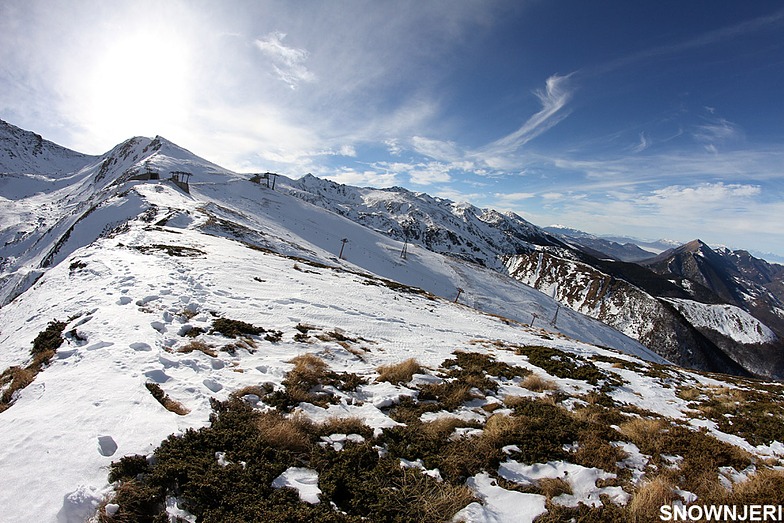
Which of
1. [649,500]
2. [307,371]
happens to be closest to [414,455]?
[649,500]

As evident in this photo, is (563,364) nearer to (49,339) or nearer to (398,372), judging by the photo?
(398,372)

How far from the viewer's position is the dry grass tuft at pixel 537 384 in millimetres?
11555

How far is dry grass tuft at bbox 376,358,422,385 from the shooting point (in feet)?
33.8

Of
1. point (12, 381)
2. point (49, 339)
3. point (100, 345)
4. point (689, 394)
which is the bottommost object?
point (12, 381)

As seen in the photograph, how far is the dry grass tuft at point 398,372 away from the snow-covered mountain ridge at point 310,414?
143mm

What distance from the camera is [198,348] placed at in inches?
396

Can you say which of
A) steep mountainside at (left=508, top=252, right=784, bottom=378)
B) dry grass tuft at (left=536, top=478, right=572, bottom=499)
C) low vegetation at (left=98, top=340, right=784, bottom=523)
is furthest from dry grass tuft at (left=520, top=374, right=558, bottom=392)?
steep mountainside at (left=508, top=252, right=784, bottom=378)

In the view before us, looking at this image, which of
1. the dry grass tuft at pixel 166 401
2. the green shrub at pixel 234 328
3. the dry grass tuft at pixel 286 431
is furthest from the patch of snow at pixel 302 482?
the green shrub at pixel 234 328

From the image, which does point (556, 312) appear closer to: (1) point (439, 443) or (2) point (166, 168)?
(1) point (439, 443)

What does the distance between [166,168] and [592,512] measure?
130321mm

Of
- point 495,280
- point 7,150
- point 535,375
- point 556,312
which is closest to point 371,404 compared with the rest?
point 535,375

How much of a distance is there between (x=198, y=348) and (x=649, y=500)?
11.6 metres

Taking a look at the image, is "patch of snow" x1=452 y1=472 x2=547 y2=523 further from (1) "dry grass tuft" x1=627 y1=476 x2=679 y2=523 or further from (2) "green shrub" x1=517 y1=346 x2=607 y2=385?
(2) "green shrub" x1=517 y1=346 x2=607 y2=385

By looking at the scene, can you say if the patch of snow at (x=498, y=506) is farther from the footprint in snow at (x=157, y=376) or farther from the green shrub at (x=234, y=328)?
the green shrub at (x=234, y=328)
